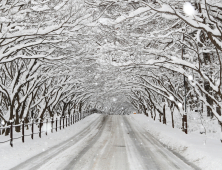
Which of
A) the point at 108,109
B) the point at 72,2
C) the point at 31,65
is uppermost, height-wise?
the point at 72,2

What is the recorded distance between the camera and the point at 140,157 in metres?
9.26

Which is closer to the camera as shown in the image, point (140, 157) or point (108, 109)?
point (140, 157)

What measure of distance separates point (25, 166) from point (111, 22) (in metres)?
5.73

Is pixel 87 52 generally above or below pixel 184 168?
above

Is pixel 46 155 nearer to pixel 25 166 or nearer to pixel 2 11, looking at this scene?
pixel 25 166

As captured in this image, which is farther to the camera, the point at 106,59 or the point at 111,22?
the point at 106,59

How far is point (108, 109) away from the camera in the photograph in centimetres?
11419

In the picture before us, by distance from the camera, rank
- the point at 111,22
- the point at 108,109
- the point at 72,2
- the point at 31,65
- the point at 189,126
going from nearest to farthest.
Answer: the point at 111,22 → the point at 72,2 → the point at 31,65 → the point at 189,126 → the point at 108,109

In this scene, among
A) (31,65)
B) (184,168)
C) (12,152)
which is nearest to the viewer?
(184,168)

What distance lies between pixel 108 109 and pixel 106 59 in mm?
A: 100483

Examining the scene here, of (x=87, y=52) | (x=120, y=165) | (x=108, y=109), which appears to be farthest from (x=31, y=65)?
(x=108, y=109)

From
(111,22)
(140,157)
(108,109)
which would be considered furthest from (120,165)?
(108,109)

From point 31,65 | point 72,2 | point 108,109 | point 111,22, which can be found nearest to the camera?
point 111,22

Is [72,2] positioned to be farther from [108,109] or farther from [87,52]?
[108,109]
